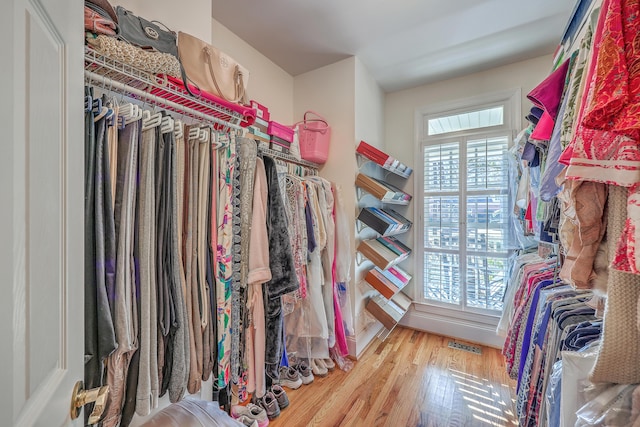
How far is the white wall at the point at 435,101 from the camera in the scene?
2.28 meters

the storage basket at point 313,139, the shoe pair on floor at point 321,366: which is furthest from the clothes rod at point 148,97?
the shoe pair on floor at point 321,366

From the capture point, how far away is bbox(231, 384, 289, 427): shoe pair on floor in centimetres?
139

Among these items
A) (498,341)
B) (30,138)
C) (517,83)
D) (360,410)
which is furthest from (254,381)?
(517,83)

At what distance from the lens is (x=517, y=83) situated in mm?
2309

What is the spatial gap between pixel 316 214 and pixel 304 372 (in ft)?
3.83

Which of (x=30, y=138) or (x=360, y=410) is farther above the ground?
(x=30, y=138)

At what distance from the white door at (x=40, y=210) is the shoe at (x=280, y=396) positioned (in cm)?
141

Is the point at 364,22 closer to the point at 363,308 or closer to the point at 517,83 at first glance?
the point at 517,83

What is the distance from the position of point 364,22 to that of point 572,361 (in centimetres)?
215

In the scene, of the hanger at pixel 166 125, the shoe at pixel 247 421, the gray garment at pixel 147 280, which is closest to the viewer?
the gray garment at pixel 147 280

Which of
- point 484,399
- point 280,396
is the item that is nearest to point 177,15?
point 280,396

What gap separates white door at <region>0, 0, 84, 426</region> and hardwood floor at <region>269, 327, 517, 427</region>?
1453mm

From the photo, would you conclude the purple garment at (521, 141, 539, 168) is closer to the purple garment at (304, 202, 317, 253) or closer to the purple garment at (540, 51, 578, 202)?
Result: the purple garment at (540, 51, 578, 202)

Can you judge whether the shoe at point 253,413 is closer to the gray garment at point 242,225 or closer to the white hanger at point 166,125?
the gray garment at point 242,225
